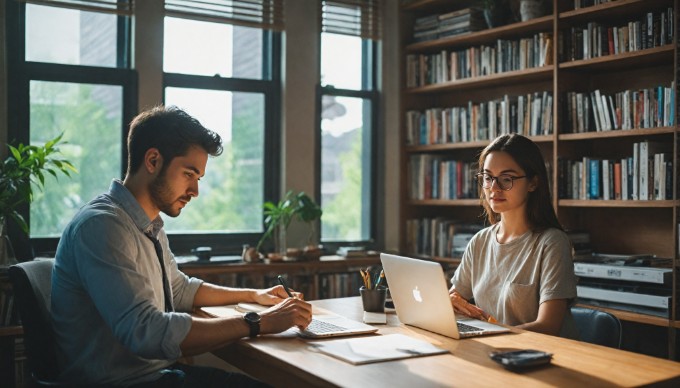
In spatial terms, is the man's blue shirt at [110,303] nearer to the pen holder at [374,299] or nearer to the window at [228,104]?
the pen holder at [374,299]

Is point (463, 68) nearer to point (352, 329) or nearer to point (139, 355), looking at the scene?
point (352, 329)

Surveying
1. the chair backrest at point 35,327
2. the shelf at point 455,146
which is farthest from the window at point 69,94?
the chair backrest at point 35,327

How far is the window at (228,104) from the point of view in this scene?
4145 millimetres

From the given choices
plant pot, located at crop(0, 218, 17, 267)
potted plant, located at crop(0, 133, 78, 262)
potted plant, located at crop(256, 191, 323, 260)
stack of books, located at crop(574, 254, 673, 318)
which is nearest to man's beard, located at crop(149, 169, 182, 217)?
potted plant, located at crop(0, 133, 78, 262)

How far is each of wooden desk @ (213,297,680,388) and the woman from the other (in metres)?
0.33

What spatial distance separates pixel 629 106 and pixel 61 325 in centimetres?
274

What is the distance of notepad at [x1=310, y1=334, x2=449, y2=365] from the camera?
5.64ft

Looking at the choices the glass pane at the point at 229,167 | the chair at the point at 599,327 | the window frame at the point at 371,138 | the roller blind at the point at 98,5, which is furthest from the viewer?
the window frame at the point at 371,138

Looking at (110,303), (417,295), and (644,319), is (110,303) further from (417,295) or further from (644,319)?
(644,319)

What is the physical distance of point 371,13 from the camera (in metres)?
4.65

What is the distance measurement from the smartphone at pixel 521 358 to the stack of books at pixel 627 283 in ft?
5.65

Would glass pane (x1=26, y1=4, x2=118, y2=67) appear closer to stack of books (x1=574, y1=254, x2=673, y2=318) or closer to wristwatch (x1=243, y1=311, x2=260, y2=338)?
wristwatch (x1=243, y1=311, x2=260, y2=338)

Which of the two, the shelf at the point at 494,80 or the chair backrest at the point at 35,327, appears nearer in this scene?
the chair backrest at the point at 35,327

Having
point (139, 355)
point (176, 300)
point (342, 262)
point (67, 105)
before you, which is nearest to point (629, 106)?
point (342, 262)
